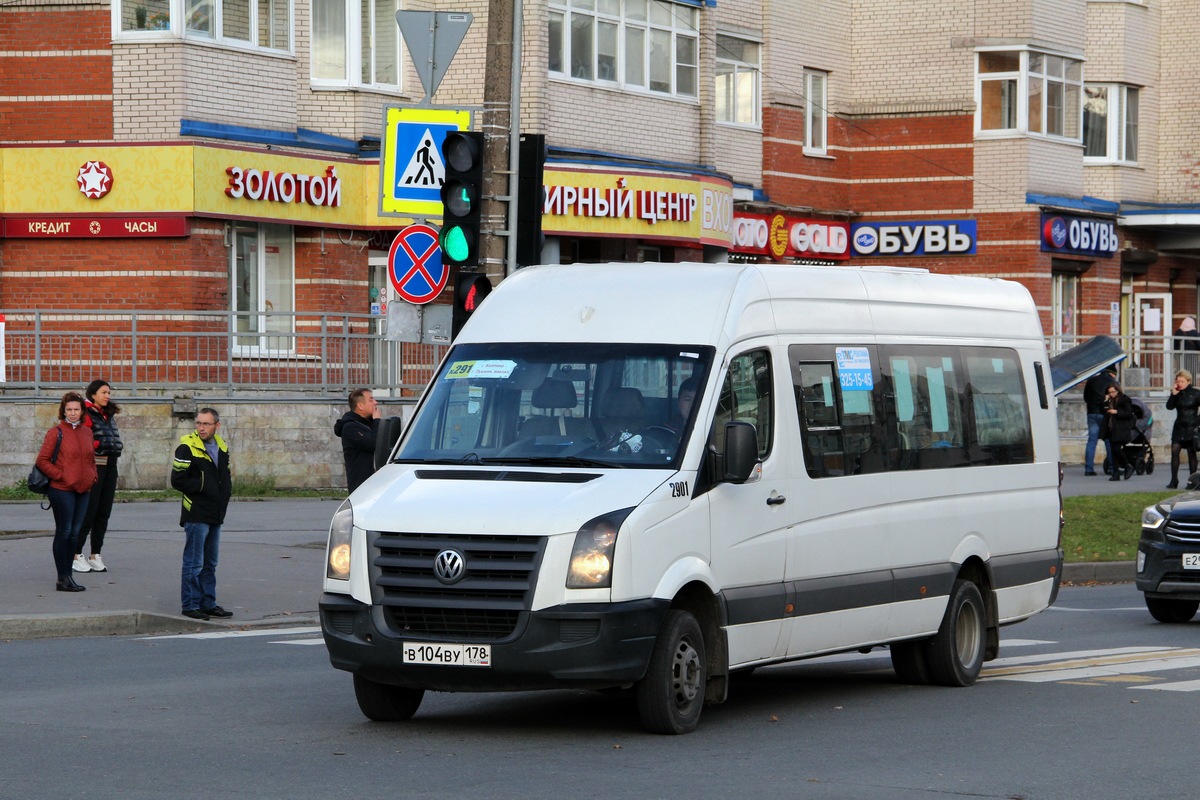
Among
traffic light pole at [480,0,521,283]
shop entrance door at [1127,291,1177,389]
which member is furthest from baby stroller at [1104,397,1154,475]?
traffic light pole at [480,0,521,283]

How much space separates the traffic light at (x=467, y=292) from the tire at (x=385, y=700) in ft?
18.1

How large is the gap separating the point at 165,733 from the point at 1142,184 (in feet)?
Answer: 126

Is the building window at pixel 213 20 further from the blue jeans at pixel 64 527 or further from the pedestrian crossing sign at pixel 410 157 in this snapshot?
the blue jeans at pixel 64 527

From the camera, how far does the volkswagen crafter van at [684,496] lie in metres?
8.81

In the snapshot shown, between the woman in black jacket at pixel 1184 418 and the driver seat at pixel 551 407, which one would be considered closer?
the driver seat at pixel 551 407

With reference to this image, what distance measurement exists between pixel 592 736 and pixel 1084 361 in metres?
25.1

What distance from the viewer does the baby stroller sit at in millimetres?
31547

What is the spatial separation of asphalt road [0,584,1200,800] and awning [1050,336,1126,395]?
65.7ft

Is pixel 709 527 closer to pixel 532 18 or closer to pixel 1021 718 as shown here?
pixel 1021 718

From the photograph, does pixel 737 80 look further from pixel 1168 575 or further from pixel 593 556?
pixel 593 556

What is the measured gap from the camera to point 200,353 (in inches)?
1008

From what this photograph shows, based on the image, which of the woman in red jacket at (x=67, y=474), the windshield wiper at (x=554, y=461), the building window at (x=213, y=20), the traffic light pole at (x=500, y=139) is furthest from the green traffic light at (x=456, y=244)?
the building window at (x=213, y=20)

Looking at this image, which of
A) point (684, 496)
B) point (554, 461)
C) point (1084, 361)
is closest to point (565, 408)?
point (554, 461)

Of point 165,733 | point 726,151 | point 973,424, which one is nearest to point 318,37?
point 726,151
